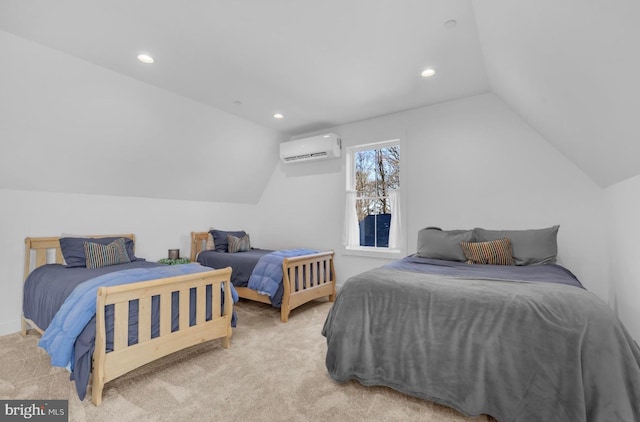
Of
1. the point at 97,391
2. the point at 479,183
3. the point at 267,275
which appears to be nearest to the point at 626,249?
the point at 479,183

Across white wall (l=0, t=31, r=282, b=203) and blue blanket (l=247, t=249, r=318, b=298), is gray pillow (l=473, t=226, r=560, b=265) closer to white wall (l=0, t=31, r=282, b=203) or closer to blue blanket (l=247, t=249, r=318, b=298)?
blue blanket (l=247, t=249, r=318, b=298)

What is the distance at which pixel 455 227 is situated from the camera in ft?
11.7

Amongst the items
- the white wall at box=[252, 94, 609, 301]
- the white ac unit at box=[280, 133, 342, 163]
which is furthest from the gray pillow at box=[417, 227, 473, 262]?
the white ac unit at box=[280, 133, 342, 163]

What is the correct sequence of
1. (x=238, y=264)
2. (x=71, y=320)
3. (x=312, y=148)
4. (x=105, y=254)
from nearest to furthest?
1. (x=71, y=320)
2. (x=105, y=254)
3. (x=238, y=264)
4. (x=312, y=148)

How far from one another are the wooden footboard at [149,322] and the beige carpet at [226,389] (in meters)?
0.15

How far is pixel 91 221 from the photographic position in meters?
3.52

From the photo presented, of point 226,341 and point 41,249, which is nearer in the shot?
point 226,341

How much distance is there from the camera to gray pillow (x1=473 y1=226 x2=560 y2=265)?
8.80ft

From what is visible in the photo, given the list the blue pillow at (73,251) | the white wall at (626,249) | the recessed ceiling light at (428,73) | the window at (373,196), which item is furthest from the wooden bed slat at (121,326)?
the white wall at (626,249)

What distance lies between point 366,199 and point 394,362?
277 centimetres

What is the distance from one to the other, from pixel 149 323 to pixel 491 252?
2860mm

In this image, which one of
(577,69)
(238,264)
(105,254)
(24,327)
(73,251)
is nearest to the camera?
(577,69)

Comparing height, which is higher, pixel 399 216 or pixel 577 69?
pixel 577 69
